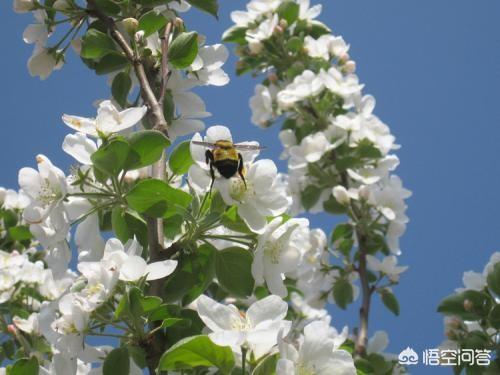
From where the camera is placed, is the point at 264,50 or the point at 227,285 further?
the point at 264,50

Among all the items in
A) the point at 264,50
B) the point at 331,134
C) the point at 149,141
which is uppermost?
the point at 264,50

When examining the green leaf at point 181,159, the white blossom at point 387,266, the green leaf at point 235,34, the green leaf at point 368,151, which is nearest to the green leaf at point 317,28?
Result: the green leaf at point 235,34

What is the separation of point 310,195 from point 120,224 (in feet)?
7.87

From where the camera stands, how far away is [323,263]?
374 centimetres

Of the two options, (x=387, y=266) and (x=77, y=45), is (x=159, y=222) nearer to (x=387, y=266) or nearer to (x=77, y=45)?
(x=77, y=45)

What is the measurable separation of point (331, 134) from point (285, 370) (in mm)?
2827

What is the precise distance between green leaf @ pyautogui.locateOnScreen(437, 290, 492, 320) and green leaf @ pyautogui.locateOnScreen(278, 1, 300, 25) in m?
2.41

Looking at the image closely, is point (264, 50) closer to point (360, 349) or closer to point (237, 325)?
point (360, 349)

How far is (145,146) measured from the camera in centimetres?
156

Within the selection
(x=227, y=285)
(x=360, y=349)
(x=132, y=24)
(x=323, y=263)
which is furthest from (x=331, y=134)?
(x=227, y=285)

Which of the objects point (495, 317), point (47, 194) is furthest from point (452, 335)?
point (47, 194)

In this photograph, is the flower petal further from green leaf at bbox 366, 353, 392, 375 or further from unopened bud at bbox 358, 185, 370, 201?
unopened bud at bbox 358, 185, 370, 201

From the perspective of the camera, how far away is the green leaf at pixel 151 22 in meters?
2.02

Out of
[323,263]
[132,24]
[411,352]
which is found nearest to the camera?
[132,24]
